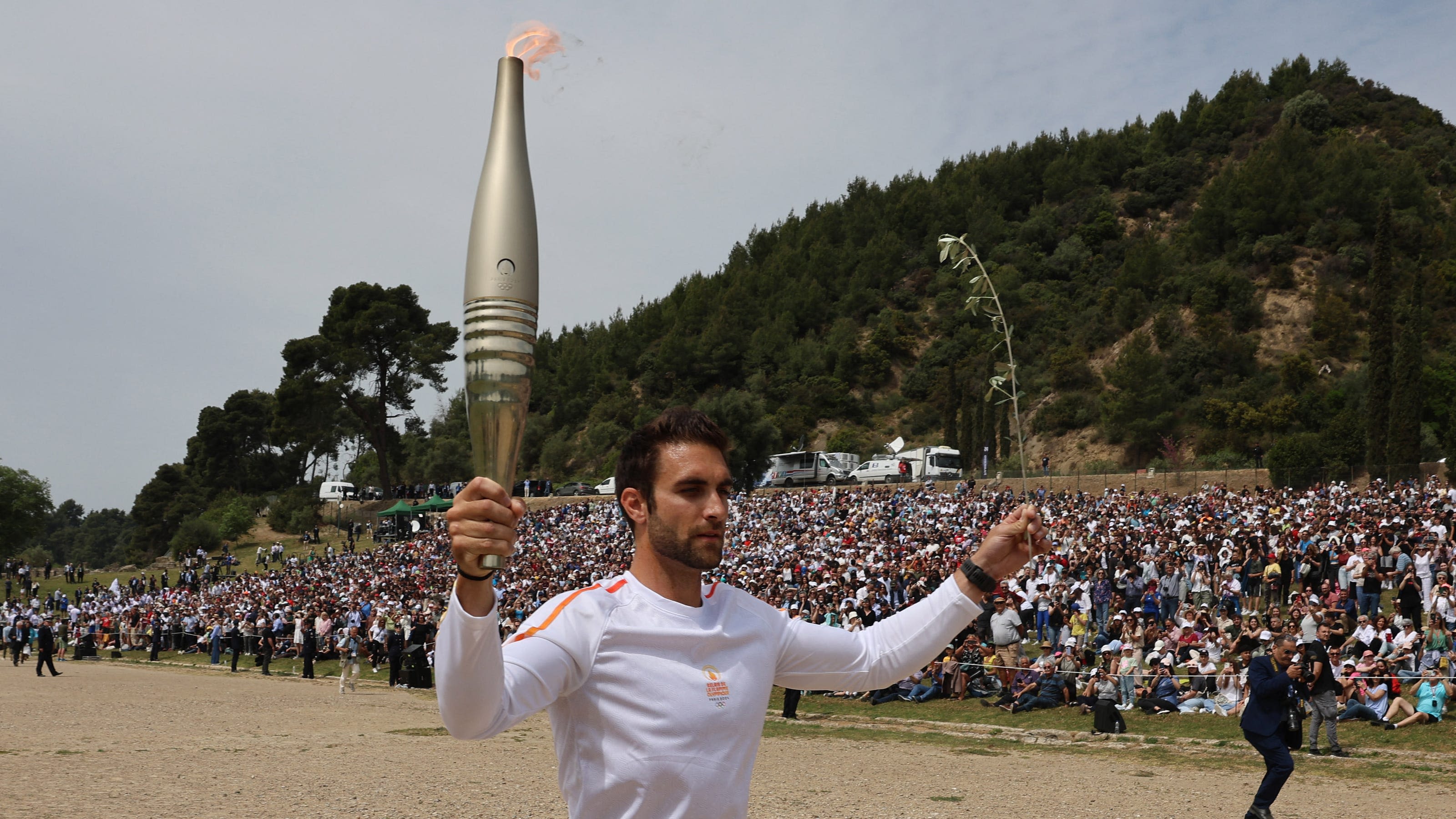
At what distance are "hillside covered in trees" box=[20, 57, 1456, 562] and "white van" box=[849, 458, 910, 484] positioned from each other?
30.9 ft

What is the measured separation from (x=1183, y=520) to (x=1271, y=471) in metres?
14.5

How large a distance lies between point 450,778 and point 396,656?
13.8 metres

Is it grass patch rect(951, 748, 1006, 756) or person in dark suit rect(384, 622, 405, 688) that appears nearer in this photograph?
grass patch rect(951, 748, 1006, 756)

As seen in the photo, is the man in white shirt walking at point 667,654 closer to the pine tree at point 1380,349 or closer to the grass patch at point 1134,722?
the grass patch at point 1134,722

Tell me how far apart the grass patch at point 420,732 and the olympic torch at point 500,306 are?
52.3 ft

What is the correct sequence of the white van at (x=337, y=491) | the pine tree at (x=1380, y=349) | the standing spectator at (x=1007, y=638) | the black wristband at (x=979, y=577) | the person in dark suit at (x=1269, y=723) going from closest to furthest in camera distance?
the black wristband at (x=979, y=577) < the person in dark suit at (x=1269, y=723) < the standing spectator at (x=1007, y=638) < the pine tree at (x=1380, y=349) < the white van at (x=337, y=491)

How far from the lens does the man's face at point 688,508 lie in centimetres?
240

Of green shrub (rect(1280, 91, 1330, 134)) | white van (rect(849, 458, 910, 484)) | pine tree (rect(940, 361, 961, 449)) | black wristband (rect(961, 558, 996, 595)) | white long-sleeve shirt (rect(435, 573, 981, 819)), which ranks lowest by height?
white long-sleeve shirt (rect(435, 573, 981, 819))

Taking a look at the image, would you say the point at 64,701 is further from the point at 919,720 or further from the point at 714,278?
Answer: the point at 714,278

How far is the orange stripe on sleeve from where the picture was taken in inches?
88.6

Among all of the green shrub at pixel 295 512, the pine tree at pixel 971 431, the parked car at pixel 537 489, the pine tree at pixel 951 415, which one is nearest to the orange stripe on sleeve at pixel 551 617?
the pine tree at pixel 971 431

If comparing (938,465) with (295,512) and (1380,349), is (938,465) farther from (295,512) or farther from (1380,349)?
(295,512)

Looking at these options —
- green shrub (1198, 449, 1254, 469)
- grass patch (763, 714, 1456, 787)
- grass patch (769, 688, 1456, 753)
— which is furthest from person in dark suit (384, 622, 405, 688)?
green shrub (1198, 449, 1254, 469)

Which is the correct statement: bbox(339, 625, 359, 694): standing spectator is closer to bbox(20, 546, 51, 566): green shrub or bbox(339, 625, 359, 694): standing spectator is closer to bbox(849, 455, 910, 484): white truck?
bbox(849, 455, 910, 484): white truck
